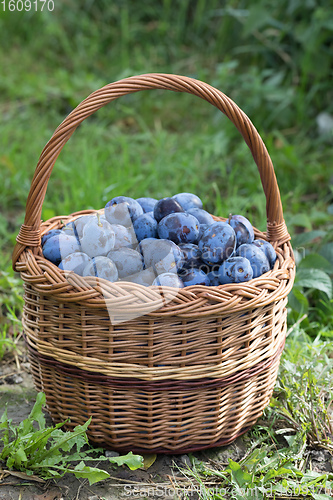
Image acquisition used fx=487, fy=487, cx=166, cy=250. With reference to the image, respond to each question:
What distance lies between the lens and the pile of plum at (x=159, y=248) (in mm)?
1211

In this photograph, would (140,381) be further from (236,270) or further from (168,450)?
(236,270)

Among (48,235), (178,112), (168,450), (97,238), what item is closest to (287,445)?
(168,450)

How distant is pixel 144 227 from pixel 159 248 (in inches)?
5.4

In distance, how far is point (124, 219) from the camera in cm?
135

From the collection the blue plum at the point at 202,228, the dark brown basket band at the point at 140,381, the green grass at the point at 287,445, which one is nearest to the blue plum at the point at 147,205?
the blue plum at the point at 202,228

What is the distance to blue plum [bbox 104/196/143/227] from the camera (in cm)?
135

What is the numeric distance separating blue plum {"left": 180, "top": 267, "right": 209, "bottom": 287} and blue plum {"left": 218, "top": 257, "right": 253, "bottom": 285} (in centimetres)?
5

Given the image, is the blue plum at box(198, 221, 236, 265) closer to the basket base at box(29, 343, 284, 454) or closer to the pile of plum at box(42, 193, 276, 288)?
the pile of plum at box(42, 193, 276, 288)

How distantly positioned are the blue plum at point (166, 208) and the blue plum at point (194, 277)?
200 mm
